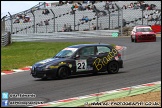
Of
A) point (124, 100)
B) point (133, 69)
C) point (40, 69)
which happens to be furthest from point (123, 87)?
point (133, 69)

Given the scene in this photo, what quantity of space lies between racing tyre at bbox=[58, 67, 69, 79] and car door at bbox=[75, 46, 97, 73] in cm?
41

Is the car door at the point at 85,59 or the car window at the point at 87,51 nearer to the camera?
the car door at the point at 85,59

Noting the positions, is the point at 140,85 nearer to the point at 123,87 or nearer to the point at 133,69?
the point at 123,87

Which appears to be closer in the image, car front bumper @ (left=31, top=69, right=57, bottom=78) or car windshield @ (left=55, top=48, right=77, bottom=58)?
car front bumper @ (left=31, top=69, right=57, bottom=78)

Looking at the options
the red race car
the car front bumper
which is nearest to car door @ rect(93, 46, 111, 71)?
the car front bumper

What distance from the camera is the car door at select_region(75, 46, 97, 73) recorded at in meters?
14.3

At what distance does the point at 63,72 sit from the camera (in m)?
14.0

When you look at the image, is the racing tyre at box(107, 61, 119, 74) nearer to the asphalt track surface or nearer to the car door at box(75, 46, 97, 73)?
the asphalt track surface

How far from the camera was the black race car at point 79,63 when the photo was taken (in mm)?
13797

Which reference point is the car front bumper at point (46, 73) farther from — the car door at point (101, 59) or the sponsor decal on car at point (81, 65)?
the car door at point (101, 59)

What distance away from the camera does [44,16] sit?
44031mm

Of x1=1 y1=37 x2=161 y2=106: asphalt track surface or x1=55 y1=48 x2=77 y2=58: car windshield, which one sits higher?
x1=55 y1=48 x2=77 y2=58: car windshield

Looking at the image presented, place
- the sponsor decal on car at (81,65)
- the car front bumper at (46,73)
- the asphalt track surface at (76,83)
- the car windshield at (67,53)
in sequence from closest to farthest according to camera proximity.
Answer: the asphalt track surface at (76,83) < the car front bumper at (46,73) < the sponsor decal on car at (81,65) < the car windshield at (67,53)

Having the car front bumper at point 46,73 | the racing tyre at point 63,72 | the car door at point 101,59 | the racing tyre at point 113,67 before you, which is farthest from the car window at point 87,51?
the car front bumper at point 46,73
